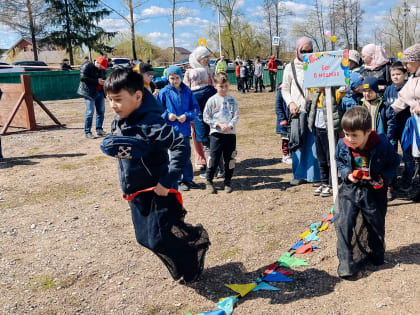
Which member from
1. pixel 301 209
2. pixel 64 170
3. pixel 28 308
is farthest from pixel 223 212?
pixel 64 170

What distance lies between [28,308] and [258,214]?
268cm

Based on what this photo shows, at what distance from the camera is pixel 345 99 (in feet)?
17.3

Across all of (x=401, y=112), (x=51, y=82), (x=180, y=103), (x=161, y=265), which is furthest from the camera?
(x=51, y=82)

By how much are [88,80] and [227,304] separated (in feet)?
24.7

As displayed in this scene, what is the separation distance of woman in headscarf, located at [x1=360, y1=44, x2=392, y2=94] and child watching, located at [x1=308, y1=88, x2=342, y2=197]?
101 cm

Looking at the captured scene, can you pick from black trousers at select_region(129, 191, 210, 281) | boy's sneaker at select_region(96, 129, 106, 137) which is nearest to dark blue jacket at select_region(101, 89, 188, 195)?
black trousers at select_region(129, 191, 210, 281)

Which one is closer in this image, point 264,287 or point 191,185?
point 264,287

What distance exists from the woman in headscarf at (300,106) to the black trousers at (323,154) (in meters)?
0.27

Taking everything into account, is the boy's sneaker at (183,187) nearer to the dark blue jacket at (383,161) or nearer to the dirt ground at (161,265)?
the dirt ground at (161,265)

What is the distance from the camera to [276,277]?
337cm

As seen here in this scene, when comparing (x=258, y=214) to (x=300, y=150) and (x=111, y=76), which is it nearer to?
(x=300, y=150)

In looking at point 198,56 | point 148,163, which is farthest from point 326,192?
point 148,163

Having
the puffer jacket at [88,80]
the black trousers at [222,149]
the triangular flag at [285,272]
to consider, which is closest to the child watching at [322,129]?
the black trousers at [222,149]

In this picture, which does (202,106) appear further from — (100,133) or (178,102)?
(100,133)
